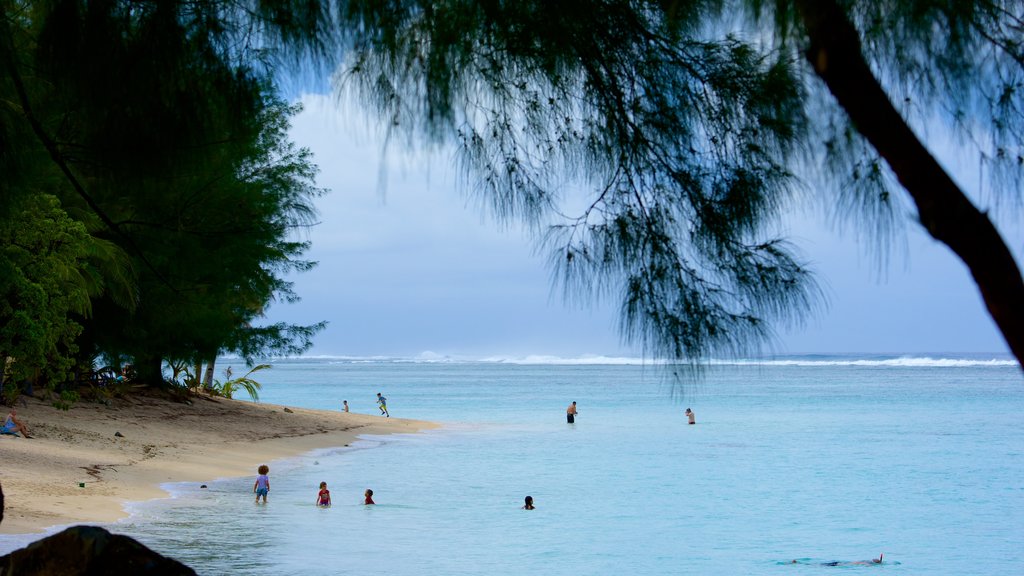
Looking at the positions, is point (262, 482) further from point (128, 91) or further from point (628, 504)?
point (128, 91)

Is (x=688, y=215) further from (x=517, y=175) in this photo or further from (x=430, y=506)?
(x=430, y=506)

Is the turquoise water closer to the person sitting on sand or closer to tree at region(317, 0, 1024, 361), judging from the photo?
tree at region(317, 0, 1024, 361)

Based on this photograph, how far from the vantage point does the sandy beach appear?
599 inches

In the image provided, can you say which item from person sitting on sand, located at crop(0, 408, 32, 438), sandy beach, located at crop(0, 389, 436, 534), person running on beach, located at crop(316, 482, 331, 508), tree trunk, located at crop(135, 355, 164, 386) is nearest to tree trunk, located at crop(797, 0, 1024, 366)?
sandy beach, located at crop(0, 389, 436, 534)

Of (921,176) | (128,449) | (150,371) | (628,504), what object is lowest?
(628,504)

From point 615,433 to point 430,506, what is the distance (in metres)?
22.5

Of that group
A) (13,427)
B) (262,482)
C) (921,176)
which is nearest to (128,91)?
(921,176)

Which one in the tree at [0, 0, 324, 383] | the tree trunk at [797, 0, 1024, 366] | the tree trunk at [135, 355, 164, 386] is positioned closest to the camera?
the tree trunk at [797, 0, 1024, 366]

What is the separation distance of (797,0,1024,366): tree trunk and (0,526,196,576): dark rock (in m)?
3.95

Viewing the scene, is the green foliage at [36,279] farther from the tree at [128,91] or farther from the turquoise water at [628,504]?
the tree at [128,91]

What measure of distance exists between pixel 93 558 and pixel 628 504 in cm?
1957

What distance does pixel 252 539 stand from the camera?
16156 millimetres

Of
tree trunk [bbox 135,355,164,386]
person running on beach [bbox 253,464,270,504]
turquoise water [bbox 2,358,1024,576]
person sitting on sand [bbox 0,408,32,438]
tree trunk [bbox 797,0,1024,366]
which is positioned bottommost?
turquoise water [bbox 2,358,1024,576]

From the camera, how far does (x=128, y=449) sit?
22125 mm
